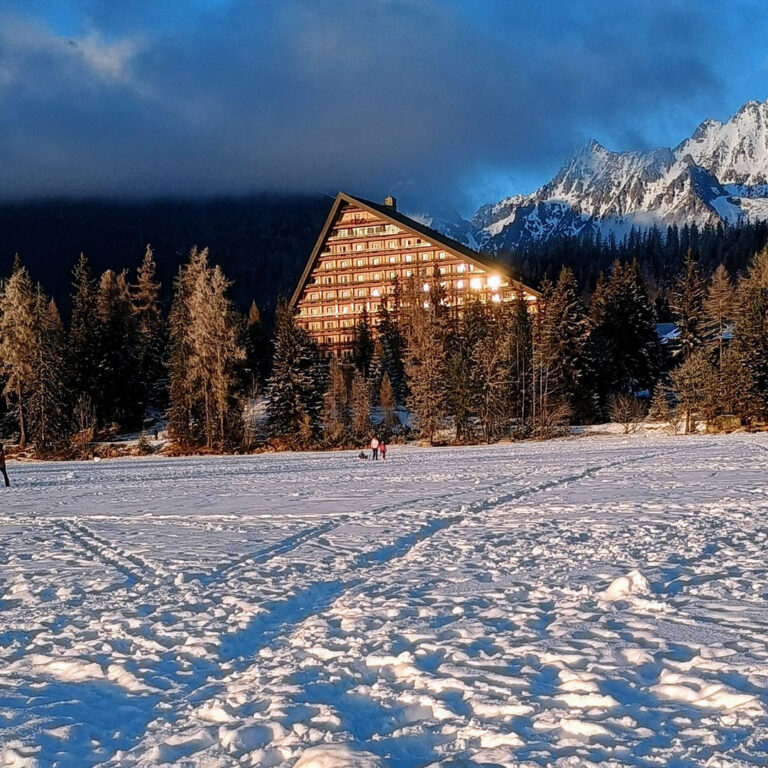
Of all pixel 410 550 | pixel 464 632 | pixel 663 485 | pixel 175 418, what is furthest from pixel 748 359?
pixel 464 632

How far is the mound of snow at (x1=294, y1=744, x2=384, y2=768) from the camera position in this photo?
373cm

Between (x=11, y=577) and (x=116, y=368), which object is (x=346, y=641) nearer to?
(x=11, y=577)

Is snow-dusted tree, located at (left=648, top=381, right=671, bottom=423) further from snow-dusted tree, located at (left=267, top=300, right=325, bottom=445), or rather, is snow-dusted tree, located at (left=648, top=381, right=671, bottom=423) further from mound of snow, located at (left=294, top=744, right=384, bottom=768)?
mound of snow, located at (left=294, top=744, right=384, bottom=768)

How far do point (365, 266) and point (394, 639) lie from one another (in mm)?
65941

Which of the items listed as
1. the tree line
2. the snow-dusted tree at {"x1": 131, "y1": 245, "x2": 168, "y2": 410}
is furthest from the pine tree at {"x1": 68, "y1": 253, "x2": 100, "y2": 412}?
the snow-dusted tree at {"x1": 131, "y1": 245, "x2": 168, "y2": 410}

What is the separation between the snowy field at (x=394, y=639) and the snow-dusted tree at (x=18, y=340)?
36.7m

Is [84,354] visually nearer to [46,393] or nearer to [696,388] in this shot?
[46,393]

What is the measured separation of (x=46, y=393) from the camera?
43.7 metres

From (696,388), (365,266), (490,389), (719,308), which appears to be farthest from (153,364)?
(719,308)

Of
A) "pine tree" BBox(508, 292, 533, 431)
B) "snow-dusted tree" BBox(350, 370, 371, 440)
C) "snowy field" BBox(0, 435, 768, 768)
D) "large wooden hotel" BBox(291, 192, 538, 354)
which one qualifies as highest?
"large wooden hotel" BBox(291, 192, 538, 354)

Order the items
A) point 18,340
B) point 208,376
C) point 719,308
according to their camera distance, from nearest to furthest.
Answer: point 208,376 < point 18,340 < point 719,308

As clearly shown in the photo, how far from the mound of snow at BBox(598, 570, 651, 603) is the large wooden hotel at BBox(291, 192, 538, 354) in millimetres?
59871

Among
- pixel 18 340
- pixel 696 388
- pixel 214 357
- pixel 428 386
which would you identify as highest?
pixel 18 340

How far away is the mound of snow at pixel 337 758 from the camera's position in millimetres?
3732
